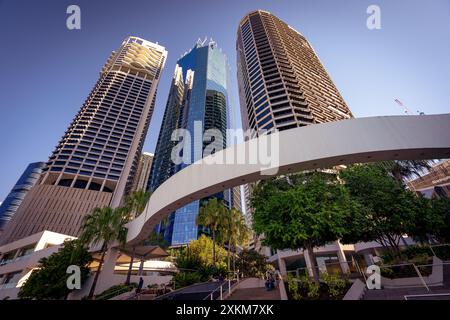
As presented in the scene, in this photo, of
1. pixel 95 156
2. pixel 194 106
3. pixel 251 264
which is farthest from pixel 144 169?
pixel 251 264

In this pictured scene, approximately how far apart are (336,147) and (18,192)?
154259 mm

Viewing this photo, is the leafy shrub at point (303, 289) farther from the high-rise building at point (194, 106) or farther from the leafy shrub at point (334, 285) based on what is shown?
the high-rise building at point (194, 106)

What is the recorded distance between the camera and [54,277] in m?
17.1

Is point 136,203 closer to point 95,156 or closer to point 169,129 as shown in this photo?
point 95,156

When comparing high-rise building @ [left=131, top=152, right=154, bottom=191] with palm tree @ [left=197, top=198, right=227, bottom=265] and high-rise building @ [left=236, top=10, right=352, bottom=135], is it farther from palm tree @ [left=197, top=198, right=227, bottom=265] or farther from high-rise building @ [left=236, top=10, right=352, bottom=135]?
palm tree @ [left=197, top=198, right=227, bottom=265]

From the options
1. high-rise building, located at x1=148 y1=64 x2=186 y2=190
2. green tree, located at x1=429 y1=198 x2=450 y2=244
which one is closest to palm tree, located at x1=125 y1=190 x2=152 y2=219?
green tree, located at x1=429 y1=198 x2=450 y2=244

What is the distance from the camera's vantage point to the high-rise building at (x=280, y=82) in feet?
164

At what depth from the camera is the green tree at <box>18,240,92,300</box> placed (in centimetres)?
1647

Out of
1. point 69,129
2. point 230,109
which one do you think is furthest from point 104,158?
point 230,109

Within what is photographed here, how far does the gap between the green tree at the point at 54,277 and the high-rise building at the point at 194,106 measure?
2338 inches

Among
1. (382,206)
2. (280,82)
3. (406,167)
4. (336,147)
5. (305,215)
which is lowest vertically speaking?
(305,215)

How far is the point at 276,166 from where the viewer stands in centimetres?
821
